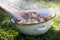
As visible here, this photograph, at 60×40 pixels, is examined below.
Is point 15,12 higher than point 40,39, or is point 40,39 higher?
point 15,12

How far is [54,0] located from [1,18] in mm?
1123

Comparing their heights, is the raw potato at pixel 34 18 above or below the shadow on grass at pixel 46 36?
above

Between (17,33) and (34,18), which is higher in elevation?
(34,18)

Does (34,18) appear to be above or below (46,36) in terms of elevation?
above

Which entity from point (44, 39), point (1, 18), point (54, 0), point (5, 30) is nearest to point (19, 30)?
point (5, 30)

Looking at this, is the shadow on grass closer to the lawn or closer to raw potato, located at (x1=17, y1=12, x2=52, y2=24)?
the lawn

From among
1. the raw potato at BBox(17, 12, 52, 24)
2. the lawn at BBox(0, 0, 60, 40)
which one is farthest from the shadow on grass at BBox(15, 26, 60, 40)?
the raw potato at BBox(17, 12, 52, 24)

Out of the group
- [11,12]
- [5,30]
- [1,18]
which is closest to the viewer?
[11,12]

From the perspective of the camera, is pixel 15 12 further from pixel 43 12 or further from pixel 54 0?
pixel 54 0

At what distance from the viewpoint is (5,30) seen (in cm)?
241

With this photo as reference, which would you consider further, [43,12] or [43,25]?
[43,12]

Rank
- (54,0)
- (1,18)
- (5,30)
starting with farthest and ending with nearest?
(54,0) < (1,18) < (5,30)

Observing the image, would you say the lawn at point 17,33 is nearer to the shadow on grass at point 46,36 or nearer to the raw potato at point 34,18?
the shadow on grass at point 46,36

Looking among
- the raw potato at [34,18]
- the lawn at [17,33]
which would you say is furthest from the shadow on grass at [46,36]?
the raw potato at [34,18]
